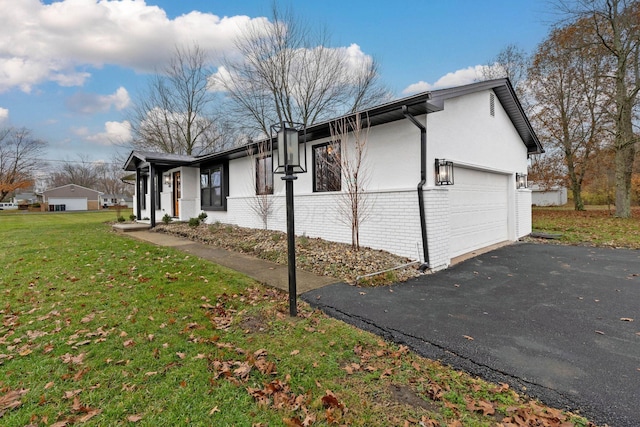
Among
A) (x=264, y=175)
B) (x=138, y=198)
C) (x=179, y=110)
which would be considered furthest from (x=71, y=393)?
(x=179, y=110)

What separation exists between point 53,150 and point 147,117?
36.0 metres

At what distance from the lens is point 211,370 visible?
A: 258cm

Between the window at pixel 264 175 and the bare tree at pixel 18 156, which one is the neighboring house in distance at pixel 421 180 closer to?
the window at pixel 264 175

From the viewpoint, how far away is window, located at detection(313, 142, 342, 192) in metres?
7.60

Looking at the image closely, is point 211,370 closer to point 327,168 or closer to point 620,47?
point 327,168

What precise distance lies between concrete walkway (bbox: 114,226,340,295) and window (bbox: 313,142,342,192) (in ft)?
8.74

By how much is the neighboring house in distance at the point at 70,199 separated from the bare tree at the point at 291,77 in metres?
44.5

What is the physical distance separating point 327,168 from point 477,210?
14.0ft

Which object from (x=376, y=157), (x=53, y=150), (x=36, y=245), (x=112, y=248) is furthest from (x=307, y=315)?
(x=53, y=150)

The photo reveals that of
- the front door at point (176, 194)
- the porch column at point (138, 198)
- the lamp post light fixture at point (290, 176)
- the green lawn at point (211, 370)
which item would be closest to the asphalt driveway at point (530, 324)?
the green lawn at point (211, 370)

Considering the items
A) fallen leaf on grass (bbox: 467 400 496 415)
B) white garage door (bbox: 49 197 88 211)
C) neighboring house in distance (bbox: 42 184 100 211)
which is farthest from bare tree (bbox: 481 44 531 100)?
white garage door (bbox: 49 197 88 211)

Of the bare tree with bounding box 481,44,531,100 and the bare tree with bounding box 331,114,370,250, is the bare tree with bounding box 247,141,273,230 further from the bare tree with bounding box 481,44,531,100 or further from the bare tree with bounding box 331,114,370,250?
the bare tree with bounding box 481,44,531,100

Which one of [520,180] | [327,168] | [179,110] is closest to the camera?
[327,168]

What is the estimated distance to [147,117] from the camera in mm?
23688
